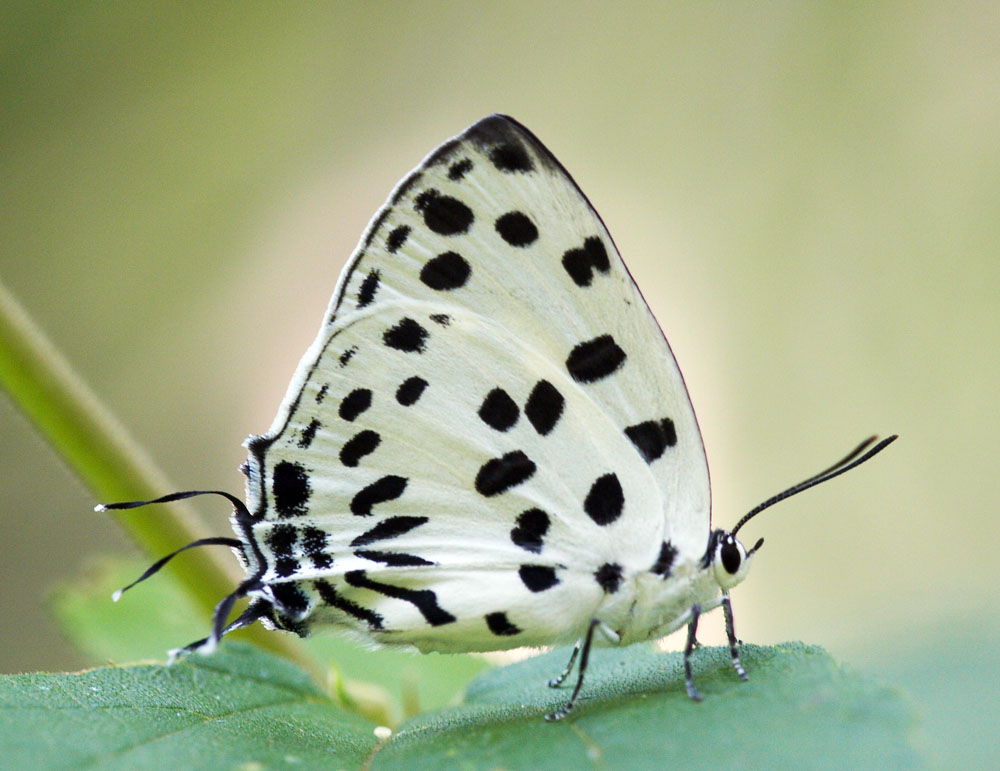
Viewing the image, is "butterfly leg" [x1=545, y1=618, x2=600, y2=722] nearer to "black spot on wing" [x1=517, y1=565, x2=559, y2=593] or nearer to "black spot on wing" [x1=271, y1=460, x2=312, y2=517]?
"black spot on wing" [x1=517, y1=565, x2=559, y2=593]

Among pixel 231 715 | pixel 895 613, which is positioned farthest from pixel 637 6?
pixel 231 715

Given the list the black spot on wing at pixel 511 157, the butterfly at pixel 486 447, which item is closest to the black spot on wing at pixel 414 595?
the butterfly at pixel 486 447

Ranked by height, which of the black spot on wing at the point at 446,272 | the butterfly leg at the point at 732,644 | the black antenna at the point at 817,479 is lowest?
the butterfly leg at the point at 732,644

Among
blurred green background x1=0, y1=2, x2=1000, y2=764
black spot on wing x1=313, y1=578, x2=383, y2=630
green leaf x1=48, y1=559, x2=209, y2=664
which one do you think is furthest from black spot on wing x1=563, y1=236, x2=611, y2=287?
blurred green background x1=0, y1=2, x2=1000, y2=764

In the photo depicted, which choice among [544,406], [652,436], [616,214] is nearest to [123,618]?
[544,406]

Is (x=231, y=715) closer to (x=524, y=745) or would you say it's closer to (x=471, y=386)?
(x=524, y=745)

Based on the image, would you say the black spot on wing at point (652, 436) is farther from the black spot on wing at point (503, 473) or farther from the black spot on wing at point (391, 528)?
the black spot on wing at point (391, 528)
